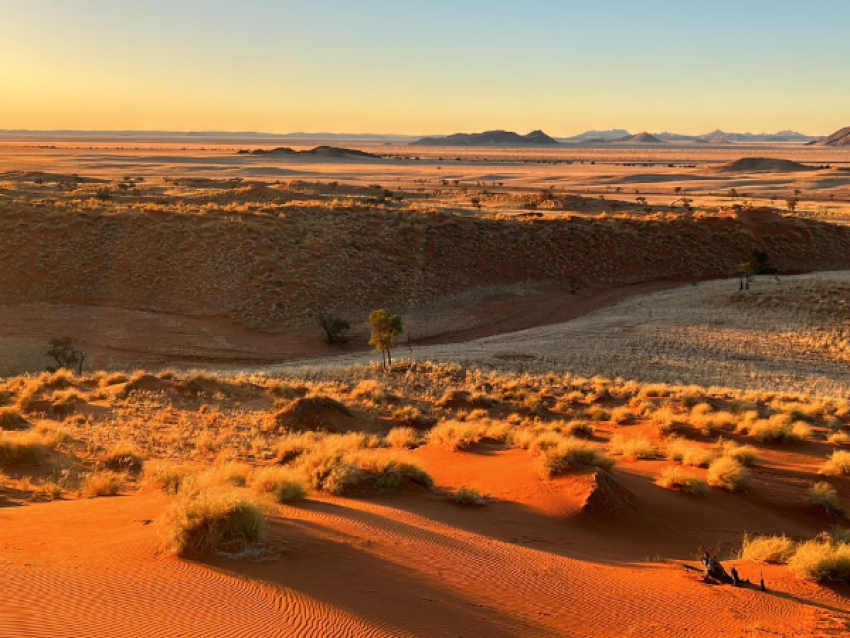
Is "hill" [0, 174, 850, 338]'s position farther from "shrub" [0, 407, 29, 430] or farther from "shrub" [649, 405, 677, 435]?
"shrub" [649, 405, 677, 435]

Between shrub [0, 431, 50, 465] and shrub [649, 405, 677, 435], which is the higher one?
shrub [0, 431, 50, 465]

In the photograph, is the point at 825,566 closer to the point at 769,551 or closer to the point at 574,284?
the point at 769,551

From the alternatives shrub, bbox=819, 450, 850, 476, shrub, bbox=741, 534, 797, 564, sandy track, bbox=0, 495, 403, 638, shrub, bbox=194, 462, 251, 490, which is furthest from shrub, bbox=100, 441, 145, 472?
shrub, bbox=819, 450, 850, 476

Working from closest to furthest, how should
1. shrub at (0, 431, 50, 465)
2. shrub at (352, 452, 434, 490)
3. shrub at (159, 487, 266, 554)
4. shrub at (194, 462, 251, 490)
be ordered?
shrub at (159, 487, 266, 554)
shrub at (194, 462, 251, 490)
shrub at (352, 452, 434, 490)
shrub at (0, 431, 50, 465)

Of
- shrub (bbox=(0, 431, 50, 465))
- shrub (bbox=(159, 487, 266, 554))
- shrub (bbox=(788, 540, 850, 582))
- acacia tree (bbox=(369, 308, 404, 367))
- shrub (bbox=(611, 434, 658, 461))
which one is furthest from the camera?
acacia tree (bbox=(369, 308, 404, 367))

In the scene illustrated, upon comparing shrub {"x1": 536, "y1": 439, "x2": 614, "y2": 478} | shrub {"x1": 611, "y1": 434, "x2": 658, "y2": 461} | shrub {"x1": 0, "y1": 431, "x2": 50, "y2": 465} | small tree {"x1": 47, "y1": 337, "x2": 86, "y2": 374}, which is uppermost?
shrub {"x1": 536, "y1": 439, "x2": 614, "y2": 478}

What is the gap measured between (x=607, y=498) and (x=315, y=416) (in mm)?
8686

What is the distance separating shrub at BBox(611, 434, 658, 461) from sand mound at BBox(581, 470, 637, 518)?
11.3 feet

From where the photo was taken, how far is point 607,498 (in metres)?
11.8

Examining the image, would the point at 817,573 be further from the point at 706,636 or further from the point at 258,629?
the point at 258,629

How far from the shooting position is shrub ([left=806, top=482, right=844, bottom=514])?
12828mm

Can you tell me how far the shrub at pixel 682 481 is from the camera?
A: 12.9 metres

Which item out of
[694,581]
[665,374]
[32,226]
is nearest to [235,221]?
[32,226]

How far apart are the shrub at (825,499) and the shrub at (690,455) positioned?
2026 millimetres
